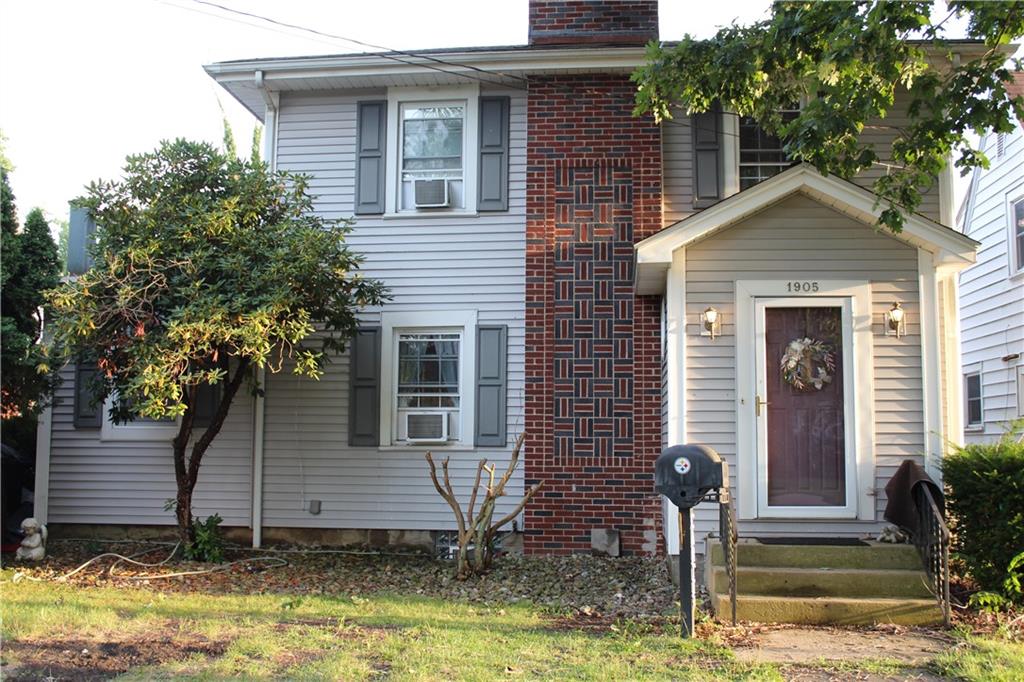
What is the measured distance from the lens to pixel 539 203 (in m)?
9.70

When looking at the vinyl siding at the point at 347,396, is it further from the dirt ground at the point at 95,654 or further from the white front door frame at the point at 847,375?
the dirt ground at the point at 95,654

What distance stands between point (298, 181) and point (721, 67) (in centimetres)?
451

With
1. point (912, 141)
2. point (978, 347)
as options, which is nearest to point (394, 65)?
point (912, 141)

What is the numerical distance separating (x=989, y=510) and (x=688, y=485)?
2444 mm

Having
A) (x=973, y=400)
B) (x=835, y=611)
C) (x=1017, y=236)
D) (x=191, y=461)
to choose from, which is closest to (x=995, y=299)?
(x=1017, y=236)

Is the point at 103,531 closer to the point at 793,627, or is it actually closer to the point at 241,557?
the point at 241,557

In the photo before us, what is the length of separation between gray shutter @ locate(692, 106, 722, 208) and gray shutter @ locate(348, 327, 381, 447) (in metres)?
3.93

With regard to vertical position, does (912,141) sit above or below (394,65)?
below

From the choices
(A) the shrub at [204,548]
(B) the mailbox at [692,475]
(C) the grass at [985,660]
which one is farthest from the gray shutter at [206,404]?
(C) the grass at [985,660]

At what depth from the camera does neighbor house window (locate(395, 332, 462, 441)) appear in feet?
32.9

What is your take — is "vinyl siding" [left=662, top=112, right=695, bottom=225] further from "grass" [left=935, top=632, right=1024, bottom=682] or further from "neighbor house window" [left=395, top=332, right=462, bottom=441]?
"grass" [left=935, top=632, right=1024, bottom=682]

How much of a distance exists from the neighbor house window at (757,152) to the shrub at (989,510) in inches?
157

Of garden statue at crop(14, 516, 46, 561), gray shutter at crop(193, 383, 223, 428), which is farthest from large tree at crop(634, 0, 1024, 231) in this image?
garden statue at crop(14, 516, 46, 561)

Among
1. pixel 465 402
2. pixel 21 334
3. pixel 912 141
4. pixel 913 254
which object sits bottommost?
pixel 465 402
